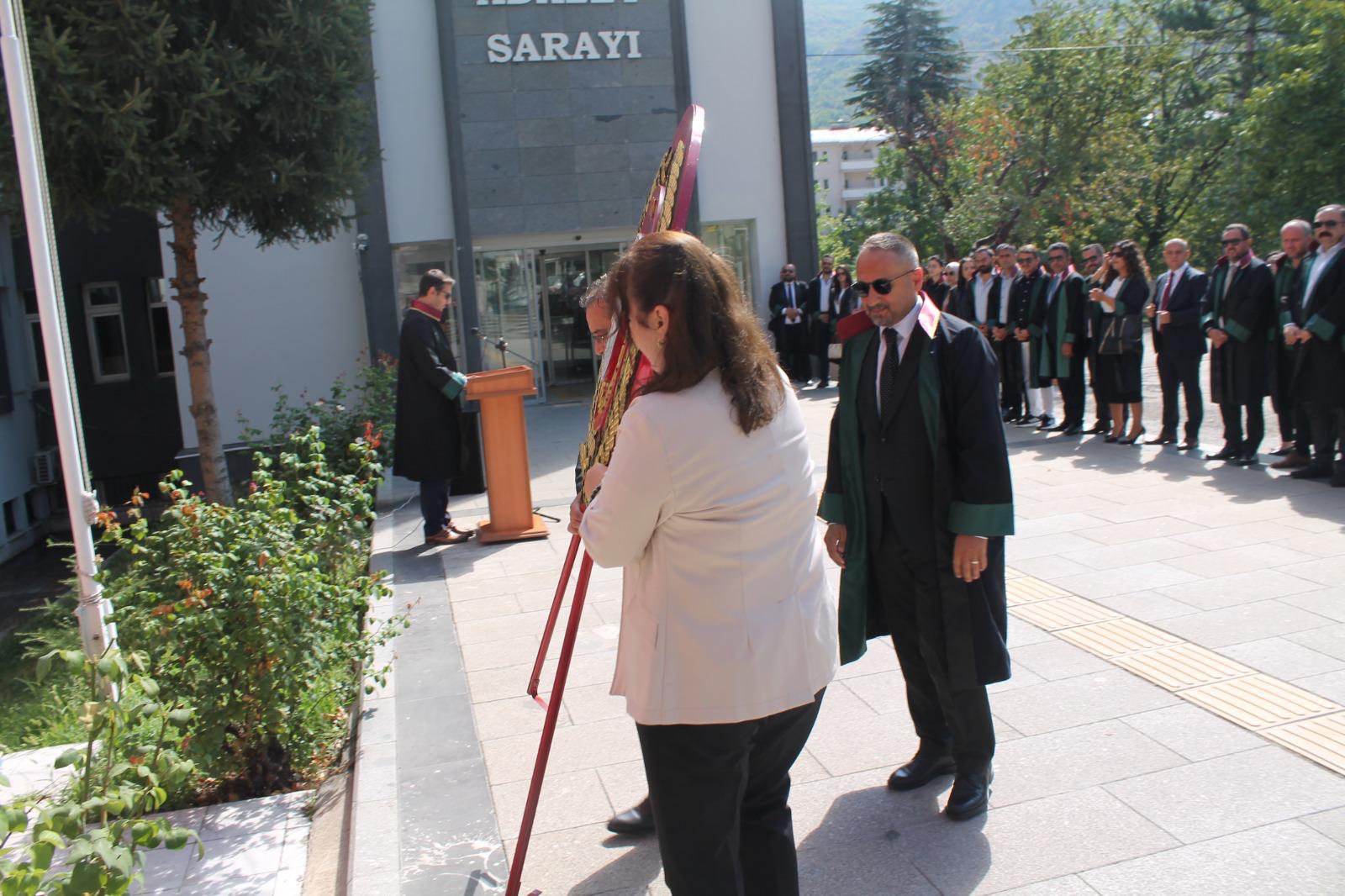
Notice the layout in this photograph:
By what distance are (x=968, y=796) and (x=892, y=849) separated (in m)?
0.33

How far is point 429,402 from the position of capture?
825 cm

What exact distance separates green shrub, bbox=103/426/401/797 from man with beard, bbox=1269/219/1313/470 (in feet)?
23.8

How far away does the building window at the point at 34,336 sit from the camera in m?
17.1

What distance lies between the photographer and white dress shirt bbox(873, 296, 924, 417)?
3.64 meters

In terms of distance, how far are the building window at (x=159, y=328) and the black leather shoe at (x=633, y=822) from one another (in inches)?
682

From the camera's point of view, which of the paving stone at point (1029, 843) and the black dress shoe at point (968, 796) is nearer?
the paving stone at point (1029, 843)

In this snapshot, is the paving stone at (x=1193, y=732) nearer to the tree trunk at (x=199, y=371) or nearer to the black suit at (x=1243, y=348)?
the black suit at (x=1243, y=348)

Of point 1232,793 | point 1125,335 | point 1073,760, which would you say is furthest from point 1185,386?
point 1232,793

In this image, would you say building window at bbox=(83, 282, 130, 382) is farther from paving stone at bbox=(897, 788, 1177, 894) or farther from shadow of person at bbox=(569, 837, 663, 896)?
paving stone at bbox=(897, 788, 1177, 894)

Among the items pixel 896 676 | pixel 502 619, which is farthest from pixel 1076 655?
pixel 502 619

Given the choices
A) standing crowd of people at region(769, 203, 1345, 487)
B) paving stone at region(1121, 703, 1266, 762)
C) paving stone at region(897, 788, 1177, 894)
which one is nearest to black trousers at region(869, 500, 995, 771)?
paving stone at region(897, 788, 1177, 894)

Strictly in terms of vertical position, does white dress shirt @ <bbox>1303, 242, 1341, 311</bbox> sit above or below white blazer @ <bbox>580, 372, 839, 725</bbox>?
above

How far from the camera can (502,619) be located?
6371mm

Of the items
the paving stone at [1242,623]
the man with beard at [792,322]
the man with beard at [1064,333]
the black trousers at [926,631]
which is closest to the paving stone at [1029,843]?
the black trousers at [926,631]
